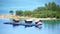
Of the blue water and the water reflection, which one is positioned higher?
the blue water

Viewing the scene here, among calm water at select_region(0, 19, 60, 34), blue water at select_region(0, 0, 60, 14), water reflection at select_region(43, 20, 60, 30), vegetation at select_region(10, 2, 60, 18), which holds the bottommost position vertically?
calm water at select_region(0, 19, 60, 34)

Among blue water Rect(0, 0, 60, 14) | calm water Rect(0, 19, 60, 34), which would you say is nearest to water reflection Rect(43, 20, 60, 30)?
calm water Rect(0, 19, 60, 34)

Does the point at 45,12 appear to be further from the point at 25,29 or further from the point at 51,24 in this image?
the point at 25,29

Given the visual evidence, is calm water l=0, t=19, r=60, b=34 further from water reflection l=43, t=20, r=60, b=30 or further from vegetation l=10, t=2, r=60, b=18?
vegetation l=10, t=2, r=60, b=18

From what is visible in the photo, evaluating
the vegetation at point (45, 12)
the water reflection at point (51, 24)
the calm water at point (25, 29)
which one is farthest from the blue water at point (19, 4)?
the water reflection at point (51, 24)

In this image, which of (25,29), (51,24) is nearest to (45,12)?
(51,24)

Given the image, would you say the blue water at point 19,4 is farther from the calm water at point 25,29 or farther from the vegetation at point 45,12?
the calm water at point 25,29

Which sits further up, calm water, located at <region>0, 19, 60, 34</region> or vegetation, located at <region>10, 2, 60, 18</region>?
vegetation, located at <region>10, 2, 60, 18</region>

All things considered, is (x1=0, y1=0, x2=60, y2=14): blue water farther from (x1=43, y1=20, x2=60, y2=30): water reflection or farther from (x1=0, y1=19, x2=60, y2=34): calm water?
(x1=43, y1=20, x2=60, y2=30): water reflection

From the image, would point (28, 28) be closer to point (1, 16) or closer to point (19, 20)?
point (19, 20)
